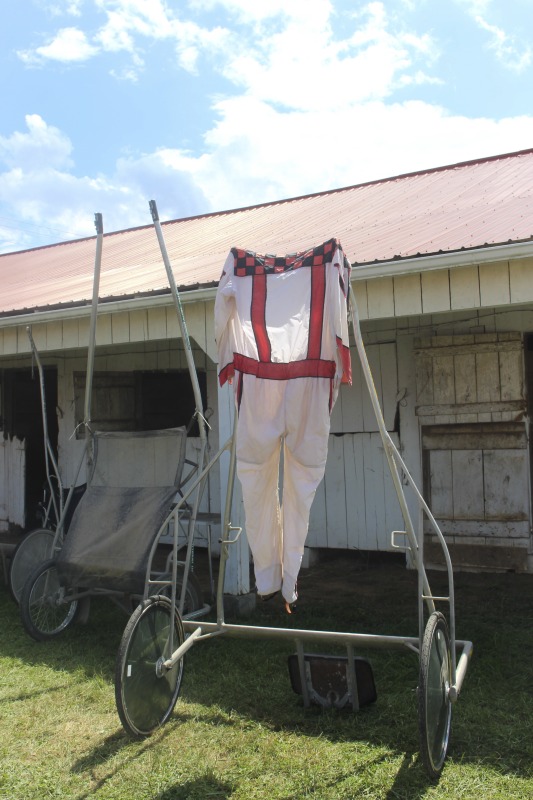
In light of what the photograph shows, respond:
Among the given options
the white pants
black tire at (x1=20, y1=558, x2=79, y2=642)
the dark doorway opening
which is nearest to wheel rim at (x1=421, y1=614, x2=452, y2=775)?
the white pants

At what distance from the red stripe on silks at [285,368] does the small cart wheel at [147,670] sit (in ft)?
3.94

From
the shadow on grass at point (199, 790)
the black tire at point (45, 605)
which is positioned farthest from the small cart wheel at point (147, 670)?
the black tire at point (45, 605)

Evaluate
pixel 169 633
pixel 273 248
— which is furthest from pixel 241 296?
pixel 273 248

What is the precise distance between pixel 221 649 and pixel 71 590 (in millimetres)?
1138

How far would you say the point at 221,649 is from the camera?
16.6 feet

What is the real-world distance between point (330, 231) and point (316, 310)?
3.95m

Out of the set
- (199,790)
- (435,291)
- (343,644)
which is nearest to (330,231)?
(435,291)

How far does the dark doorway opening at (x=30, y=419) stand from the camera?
9.87 m

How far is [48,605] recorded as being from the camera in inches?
215

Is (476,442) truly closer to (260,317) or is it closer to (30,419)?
(260,317)

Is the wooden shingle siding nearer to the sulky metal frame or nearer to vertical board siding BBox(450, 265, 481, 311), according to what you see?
vertical board siding BBox(450, 265, 481, 311)

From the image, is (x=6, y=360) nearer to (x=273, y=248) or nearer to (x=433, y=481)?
(x=273, y=248)

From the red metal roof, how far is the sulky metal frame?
81.2 inches

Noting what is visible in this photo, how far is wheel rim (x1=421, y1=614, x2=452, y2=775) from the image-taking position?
10.4 ft
